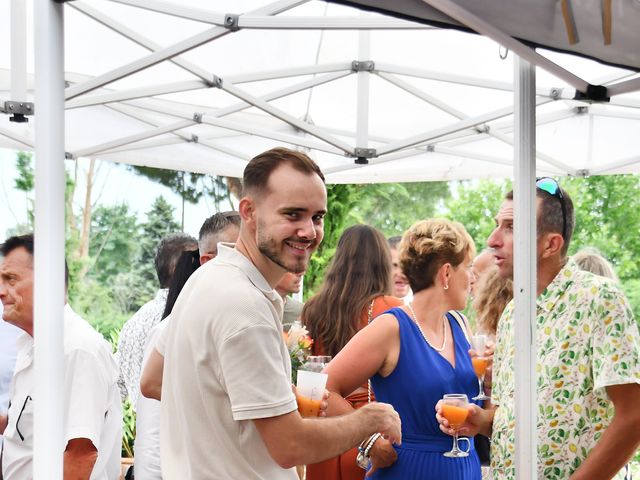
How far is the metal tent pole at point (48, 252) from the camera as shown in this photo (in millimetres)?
1699

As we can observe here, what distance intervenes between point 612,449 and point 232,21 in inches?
83.7

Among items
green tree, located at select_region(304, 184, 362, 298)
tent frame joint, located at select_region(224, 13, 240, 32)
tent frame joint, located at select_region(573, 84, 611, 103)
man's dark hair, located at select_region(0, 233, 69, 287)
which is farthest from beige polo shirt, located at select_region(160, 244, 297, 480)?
green tree, located at select_region(304, 184, 362, 298)

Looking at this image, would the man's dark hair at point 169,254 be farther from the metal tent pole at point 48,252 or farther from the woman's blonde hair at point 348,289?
the metal tent pole at point 48,252

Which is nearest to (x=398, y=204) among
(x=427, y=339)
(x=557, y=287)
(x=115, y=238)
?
(x=115, y=238)

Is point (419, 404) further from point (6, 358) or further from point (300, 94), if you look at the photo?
point (300, 94)

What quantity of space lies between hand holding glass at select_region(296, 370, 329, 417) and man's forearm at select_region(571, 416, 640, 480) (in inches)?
28.1

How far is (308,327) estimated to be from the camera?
13.3 ft

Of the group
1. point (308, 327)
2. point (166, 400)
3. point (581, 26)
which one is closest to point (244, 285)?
point (166, 400)

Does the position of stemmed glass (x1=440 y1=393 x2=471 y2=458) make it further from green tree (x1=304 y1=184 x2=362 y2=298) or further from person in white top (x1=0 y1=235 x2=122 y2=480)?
green tree (x1=304 y1=184 x2=362 y2=298)

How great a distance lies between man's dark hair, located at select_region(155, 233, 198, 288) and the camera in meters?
4.65

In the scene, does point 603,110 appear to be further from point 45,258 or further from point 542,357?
point 45,258

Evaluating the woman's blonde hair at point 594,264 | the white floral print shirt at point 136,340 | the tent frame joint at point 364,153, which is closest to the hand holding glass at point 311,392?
the white floral print shirt at point 136,340

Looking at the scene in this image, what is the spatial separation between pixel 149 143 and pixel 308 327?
1878 mm

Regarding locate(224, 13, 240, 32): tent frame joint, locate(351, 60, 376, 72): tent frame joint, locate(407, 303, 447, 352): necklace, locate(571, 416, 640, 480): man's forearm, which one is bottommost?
locate(571, 416, 640, 480): man's forearm
